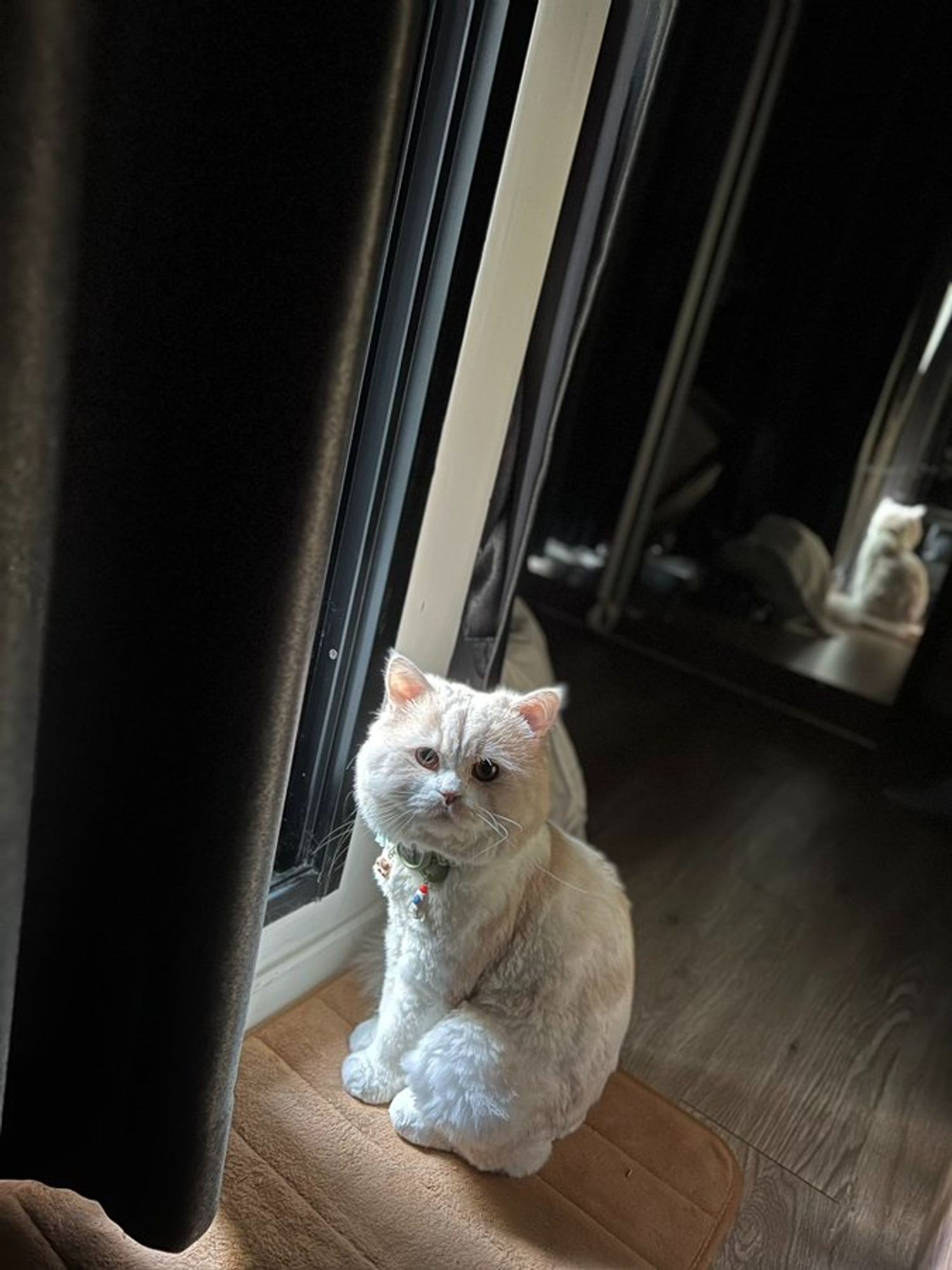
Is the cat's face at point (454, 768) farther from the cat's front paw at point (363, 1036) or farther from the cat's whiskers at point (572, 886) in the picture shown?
the cat's front paw at point (363, 1036)

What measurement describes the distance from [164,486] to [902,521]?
2.32 meters

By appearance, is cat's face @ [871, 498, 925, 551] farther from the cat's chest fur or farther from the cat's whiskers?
the cat's chest fur

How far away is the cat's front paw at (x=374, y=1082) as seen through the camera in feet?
3.98

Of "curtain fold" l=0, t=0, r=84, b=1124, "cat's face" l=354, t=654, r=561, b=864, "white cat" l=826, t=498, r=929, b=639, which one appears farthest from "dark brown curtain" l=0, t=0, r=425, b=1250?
"white cat" l=826, t=498, r=929, b=639

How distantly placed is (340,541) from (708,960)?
1.09 metres

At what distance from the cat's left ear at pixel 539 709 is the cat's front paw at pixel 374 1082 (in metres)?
0.52

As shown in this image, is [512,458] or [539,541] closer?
[512,458]

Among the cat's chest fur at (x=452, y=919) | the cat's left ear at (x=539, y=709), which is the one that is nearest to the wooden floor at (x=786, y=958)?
the cat's chest fur at (x=452, y=919)

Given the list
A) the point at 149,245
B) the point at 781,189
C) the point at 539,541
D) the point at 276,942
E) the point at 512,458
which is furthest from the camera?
the point at 539,541

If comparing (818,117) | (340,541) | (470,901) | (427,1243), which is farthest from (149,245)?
(818,117)

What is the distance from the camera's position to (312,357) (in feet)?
2.27

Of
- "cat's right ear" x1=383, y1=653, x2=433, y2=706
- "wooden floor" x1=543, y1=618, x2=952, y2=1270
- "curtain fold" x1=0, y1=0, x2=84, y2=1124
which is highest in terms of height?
"curtain fold" x1=0, y1=0, x2=84, y2=1124

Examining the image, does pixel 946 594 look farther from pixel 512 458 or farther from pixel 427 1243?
pixel 427 1243

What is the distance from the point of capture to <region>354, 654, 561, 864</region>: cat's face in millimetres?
977
